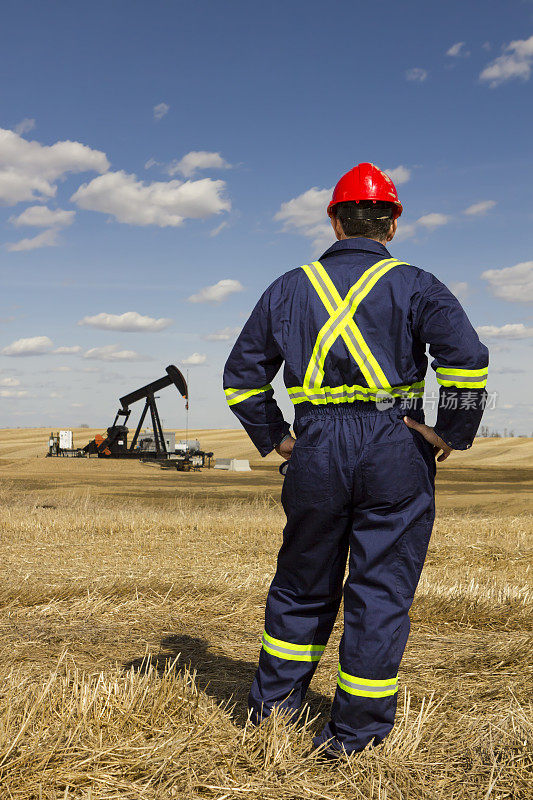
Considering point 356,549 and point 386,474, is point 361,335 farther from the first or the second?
point 356,549

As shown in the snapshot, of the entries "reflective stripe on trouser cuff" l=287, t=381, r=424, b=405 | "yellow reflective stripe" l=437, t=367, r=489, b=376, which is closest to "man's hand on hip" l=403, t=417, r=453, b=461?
"reflective stripe on trouser cuff" l=287, t=381, r=424, b=405

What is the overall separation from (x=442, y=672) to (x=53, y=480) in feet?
65.3

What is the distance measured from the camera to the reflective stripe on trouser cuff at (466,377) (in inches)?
101

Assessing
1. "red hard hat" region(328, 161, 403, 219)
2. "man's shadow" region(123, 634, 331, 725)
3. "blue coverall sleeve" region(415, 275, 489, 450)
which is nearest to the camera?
"blue coverall sleeve" region(415, 275, 489, 450)

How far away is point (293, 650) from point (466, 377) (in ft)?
4.25

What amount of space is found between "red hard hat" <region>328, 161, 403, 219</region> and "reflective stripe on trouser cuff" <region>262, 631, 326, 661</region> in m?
1.87

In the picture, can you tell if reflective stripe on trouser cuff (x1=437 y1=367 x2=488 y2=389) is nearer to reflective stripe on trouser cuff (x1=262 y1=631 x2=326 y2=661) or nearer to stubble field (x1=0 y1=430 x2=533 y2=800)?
reflective stripe on trouser cuff (x1=262 y1=631 x2=326 y2=661)

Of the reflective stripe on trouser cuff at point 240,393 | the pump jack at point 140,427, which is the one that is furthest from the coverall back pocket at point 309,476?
the pump jack at point 140,427

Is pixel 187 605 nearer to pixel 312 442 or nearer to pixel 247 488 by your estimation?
pixel 312 442

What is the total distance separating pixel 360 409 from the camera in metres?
2.64

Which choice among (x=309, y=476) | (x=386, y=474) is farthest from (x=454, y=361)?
(x=309, y=476)

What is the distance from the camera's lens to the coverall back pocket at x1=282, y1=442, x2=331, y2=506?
262 centimetres

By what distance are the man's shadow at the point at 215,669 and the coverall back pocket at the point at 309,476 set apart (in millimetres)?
975

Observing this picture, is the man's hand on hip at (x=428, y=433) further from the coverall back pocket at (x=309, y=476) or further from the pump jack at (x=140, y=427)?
the pump jack at (x=140, y=427)
